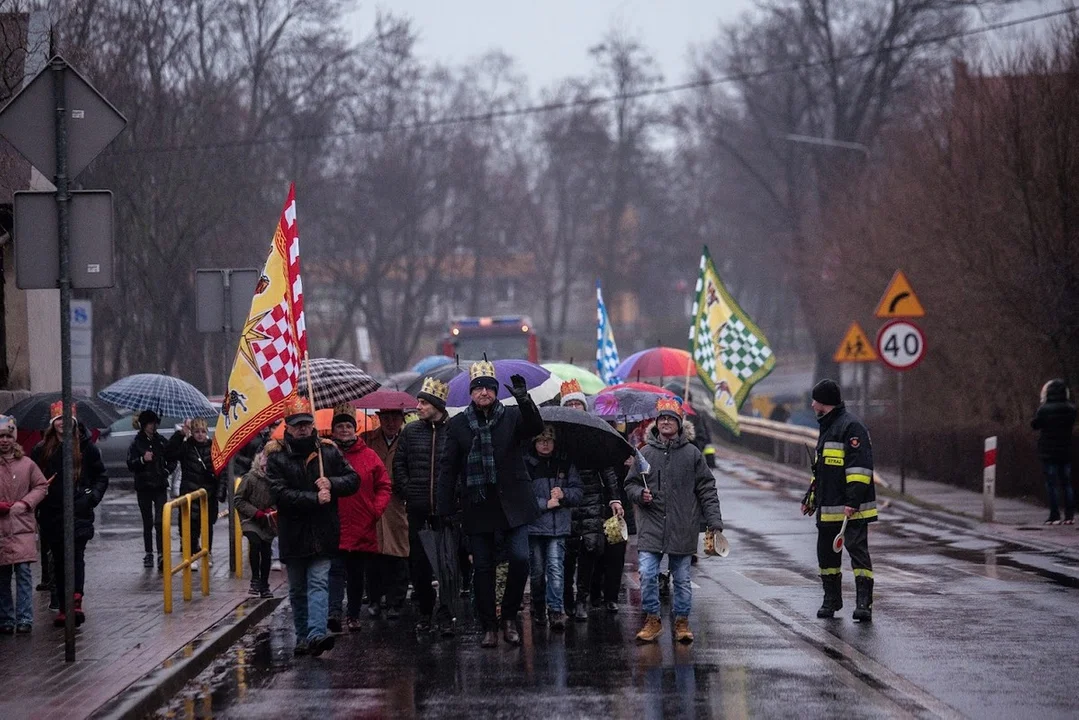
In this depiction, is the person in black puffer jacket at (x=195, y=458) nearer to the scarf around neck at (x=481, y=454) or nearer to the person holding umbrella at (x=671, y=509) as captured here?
the scarf around neck at (x=481, y=454)

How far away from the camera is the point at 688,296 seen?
93.8 metres

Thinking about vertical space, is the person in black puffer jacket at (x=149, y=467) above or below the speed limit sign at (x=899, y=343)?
below

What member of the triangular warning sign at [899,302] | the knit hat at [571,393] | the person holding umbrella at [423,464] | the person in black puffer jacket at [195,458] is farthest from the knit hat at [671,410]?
the triangular warning sign at [899,302]

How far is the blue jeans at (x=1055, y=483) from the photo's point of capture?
795 inches

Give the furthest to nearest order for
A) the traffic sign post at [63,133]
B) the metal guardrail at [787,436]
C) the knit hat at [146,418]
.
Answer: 1. the metal guardrail at [787,436]
2. the knit hat at [146,418]
3. the traffic sign post at [63,133]

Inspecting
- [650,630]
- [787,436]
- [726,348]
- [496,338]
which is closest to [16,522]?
[650,630]

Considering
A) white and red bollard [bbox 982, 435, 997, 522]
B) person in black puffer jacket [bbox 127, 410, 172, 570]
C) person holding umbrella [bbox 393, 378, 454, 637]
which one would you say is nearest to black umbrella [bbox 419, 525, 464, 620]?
person holding umbrella [bbox 393, 378, 454, 637]

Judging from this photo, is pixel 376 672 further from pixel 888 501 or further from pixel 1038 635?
pixel 888 501

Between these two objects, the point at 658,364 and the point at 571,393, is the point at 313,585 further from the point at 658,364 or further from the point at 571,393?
the point at 658,364

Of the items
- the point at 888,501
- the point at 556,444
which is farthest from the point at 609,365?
the point at 556,444

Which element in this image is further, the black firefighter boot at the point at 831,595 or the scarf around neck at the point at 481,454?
the black firefighter boot at the point at 831,595

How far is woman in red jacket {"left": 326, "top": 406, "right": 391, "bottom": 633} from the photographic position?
11.7m

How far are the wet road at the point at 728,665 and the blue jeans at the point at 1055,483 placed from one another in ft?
18.1

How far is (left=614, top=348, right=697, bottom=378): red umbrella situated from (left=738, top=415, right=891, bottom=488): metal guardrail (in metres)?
11.0
